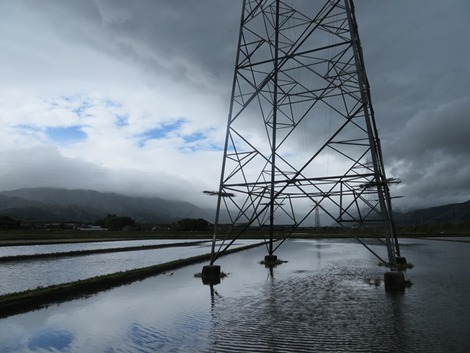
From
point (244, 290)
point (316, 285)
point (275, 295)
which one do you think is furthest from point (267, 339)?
point (316, 285)

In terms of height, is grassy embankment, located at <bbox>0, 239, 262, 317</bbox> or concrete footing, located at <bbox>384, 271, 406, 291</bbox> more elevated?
concrete footing, located at <bbox>384, 271, 406, 291</bbox>

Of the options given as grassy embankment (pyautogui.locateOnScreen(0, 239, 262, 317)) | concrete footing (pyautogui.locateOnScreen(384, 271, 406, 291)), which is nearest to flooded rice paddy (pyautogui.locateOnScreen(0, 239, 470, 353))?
concrete footing (pyautogui.locateOnScreen(384, 271, 406, 291))

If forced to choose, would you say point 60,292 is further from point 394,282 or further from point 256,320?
point 394,282

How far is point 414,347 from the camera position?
6582 millimetres

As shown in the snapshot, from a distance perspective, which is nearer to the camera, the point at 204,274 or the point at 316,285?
the point at 316,285

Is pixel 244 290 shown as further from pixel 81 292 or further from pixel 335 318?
pixel 81 292


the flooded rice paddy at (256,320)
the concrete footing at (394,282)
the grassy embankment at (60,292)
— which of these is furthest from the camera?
the concrete footing at (394,282)

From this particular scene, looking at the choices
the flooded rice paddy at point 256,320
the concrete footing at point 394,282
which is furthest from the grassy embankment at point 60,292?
the concrete footing at point 394,282

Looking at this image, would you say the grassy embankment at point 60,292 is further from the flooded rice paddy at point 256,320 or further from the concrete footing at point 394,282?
the concrete footing at point 394,282

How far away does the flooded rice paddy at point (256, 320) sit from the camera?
7035 mm

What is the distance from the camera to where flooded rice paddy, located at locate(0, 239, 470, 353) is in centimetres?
704

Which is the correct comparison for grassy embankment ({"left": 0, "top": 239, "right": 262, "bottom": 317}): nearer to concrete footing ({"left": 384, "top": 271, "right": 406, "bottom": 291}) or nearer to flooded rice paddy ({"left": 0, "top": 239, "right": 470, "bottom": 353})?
flooded rice paddy ({"left": 0, "top": 239, "right": 470, "bottom": 353})

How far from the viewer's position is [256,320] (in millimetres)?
8875

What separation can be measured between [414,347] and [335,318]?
8.13ft
